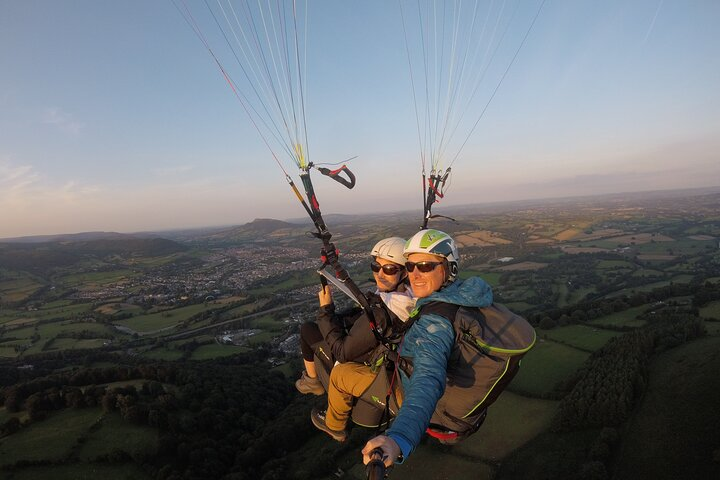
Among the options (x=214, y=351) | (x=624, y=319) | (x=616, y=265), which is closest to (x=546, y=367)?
(x=624, y=319)

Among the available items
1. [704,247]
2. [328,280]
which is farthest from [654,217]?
[328,280]

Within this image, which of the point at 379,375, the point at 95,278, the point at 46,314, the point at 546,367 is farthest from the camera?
the point at 95,278

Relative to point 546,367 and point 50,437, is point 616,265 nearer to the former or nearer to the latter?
point 546,367

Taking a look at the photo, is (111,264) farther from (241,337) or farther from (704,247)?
(704,247)

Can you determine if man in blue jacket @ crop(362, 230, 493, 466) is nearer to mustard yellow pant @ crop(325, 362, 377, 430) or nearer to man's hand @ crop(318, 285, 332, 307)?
mustard yellow pant @ crop(325, 362, 377, 430)

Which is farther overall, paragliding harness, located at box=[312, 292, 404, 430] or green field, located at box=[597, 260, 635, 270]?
green field, located at box=[597, 260, 635, 270]

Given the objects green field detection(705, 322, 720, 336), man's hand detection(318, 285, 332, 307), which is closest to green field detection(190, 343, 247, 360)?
man's hand detection(318, 285, 332, 307)

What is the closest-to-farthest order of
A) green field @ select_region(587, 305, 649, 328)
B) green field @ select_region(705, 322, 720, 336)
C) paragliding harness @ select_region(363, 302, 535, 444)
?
paragliding harness @ select_region(363, 302, 535, 444) → green field @ select_region(705, 322, 720, 336) → green field @ select_region(587, 305, 649, 328)
